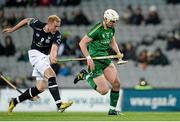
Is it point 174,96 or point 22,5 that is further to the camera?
point 22,5

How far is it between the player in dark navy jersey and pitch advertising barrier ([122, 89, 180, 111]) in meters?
5.98

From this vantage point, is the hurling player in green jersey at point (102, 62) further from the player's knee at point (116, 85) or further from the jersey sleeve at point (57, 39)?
the jersey sleeve at point (57, 39)

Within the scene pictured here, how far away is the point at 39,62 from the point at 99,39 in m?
1.40

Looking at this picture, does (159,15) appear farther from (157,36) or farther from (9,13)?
(9,13)

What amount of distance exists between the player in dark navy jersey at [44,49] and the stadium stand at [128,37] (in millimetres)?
9406

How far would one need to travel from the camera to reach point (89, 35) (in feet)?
53.8

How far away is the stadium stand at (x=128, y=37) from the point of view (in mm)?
26547

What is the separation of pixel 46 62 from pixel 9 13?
43.1ft

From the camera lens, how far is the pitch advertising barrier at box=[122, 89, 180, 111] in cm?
2255

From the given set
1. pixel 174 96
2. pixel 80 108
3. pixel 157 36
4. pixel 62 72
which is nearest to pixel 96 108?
pixel 80 108

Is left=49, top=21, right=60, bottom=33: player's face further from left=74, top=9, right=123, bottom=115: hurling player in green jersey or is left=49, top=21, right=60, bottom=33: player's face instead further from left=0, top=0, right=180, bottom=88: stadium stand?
left=0, top=0, right=180, bottom=88: stadium stand

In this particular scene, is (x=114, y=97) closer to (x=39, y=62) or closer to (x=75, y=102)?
(x=39, y=62)

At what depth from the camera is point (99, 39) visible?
16.6 m

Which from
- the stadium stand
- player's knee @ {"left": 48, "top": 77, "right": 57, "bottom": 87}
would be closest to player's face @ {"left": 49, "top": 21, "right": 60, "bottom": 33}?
player's knee @ {"left": 48, "top": 77, "right": 57, "bottom": 87}
